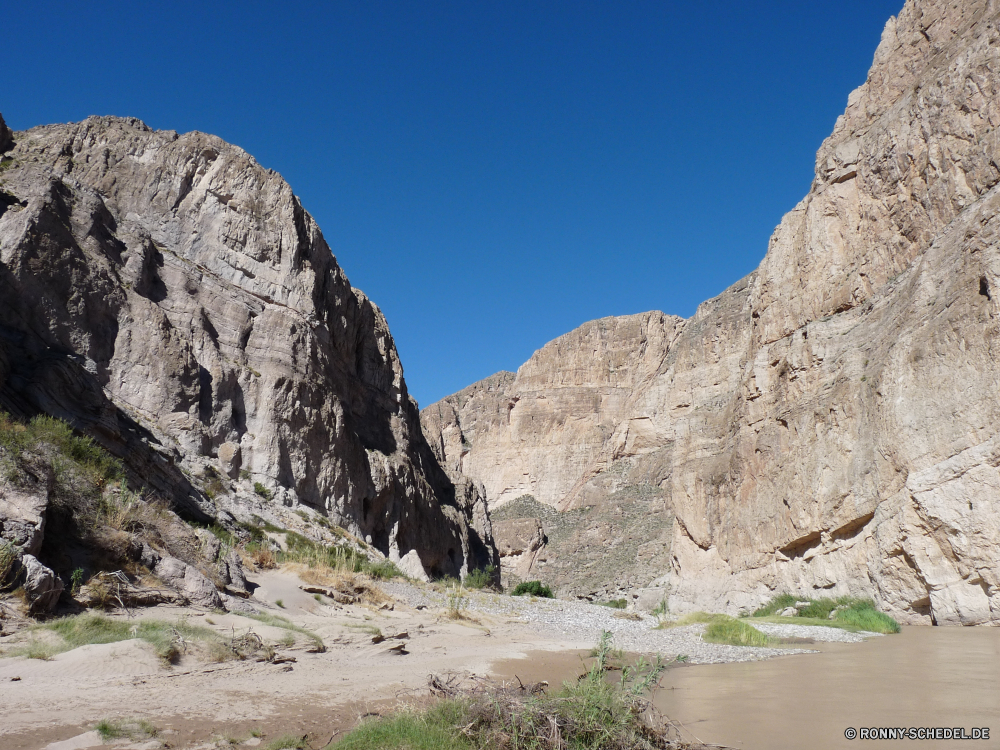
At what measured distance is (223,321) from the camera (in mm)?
26797

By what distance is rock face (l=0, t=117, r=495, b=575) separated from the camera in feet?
59.0

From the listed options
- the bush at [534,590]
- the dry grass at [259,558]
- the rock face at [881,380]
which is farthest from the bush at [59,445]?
the bush at [534,590]

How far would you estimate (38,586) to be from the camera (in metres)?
6.59

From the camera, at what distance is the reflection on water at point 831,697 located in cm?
438

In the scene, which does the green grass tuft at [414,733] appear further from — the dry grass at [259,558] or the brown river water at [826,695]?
the dry grass at [259,558]

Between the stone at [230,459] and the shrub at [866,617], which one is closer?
the shrub at [866,617]

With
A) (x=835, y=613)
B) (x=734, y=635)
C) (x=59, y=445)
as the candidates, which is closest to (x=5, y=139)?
(x=59, y=445)

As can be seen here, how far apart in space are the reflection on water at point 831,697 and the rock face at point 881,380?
7724 mm

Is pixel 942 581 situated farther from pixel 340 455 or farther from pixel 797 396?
pixel 340 455

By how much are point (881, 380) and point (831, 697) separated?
50.0 feet

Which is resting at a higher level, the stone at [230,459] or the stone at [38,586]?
the stone at [230,459]

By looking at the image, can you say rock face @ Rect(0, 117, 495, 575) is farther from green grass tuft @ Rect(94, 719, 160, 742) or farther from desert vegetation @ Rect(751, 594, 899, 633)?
desert vegetation @ Rect(751, 594, 899, 633)

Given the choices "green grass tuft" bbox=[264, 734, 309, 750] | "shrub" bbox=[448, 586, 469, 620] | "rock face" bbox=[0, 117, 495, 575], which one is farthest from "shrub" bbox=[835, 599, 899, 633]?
"rock face" bbox=[0, 117, 495, 575]

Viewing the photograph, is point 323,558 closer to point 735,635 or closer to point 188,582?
point 188,582
